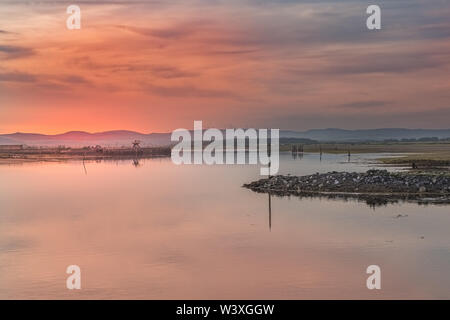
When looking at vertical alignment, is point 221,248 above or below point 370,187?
below

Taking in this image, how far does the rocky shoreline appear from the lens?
33.8 meters

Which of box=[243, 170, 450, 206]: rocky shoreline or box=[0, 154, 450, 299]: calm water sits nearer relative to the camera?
box=[0, 154, 450, 299]: calm water

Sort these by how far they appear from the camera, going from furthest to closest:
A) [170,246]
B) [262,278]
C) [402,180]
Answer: [402,180] < [170,246] < [262,278]

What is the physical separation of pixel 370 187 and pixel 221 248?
17620 mm

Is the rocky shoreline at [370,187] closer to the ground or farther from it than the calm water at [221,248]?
farther from it

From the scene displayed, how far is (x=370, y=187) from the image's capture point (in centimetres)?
3603

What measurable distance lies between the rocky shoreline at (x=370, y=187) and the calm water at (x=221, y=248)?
93.2 inches

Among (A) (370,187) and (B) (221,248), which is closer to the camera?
(B) (221,248)

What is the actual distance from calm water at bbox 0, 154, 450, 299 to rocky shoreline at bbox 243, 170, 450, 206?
2.37 meters

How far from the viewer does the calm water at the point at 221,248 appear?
15.7 meters
